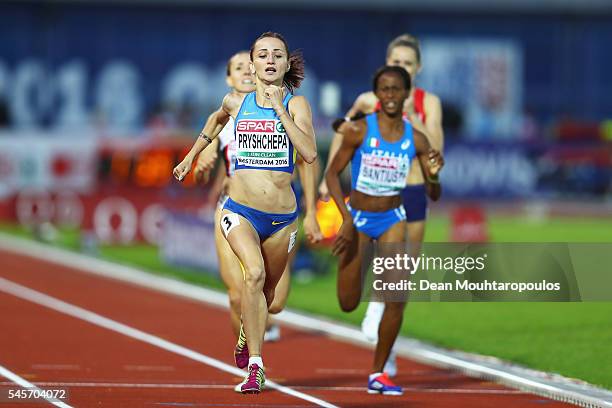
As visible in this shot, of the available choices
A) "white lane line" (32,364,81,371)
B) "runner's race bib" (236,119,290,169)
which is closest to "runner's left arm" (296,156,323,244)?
"runner's race bib" (236,119,290,169)

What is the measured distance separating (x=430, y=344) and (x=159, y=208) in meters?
15.9

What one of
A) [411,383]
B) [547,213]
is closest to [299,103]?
[411,383]

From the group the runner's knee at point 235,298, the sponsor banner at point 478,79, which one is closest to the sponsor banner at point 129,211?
the runner's knee at point 235,298

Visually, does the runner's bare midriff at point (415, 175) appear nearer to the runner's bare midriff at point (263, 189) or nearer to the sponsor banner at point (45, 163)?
the runner's bare midriff at point (263, 189)

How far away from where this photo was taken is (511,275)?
1305cm

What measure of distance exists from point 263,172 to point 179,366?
3.28 metres

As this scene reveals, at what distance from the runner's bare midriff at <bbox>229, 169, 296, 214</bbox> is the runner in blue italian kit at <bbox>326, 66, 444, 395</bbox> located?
110cm

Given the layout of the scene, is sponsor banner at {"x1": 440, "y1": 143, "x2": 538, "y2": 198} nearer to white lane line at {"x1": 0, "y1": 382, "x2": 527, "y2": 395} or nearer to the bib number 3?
white lane line at {"x1": 0, "y1": 382, "x2": 527, "y2": 395}

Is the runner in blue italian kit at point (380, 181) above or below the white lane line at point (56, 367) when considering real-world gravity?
above

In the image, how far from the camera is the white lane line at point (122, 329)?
37.3 ft

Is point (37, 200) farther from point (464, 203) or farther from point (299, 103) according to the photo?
point (299, 103)

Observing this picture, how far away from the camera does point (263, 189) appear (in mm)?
9938

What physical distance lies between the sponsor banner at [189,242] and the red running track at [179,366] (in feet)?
12.6

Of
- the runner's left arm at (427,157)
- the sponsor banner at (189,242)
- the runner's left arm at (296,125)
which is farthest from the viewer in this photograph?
the sponsor banner at (189,242)
